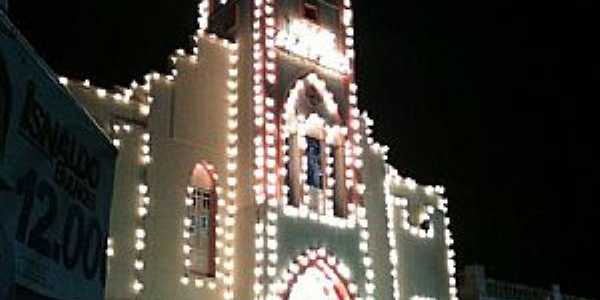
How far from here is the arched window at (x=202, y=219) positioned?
19203mm

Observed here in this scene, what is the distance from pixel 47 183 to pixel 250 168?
15363mm

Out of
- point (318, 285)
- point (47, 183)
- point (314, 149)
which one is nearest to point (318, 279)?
point (318, 285)

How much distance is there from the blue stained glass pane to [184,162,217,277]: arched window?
2.50 m

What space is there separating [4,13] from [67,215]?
47.6 inches

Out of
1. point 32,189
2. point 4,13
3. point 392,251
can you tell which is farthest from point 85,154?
point 392,251

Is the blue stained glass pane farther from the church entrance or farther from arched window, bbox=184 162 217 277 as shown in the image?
arched window, bbox=184 162 217 277

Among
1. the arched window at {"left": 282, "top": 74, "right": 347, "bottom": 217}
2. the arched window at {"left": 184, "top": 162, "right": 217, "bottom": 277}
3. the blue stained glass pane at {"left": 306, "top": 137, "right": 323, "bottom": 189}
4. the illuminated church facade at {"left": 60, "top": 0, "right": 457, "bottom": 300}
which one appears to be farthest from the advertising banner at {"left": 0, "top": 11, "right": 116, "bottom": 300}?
the blue stained glass pane at {"left": 306, "top": 137, "right": 323, "bottom": 189}

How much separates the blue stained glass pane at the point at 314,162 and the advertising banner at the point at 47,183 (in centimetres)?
1579

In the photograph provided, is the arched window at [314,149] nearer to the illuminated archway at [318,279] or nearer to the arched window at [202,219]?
the illuminated archway at [318,279]

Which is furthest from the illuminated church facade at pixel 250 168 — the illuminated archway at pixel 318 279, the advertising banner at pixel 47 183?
the advertising banner at pixel 47 183

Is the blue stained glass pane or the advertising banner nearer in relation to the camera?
the advertising banner

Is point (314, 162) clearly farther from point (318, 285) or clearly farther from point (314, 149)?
point (318, 285)

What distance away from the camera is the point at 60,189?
15.3 ft

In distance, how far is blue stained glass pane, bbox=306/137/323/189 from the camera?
2105 centimetres
